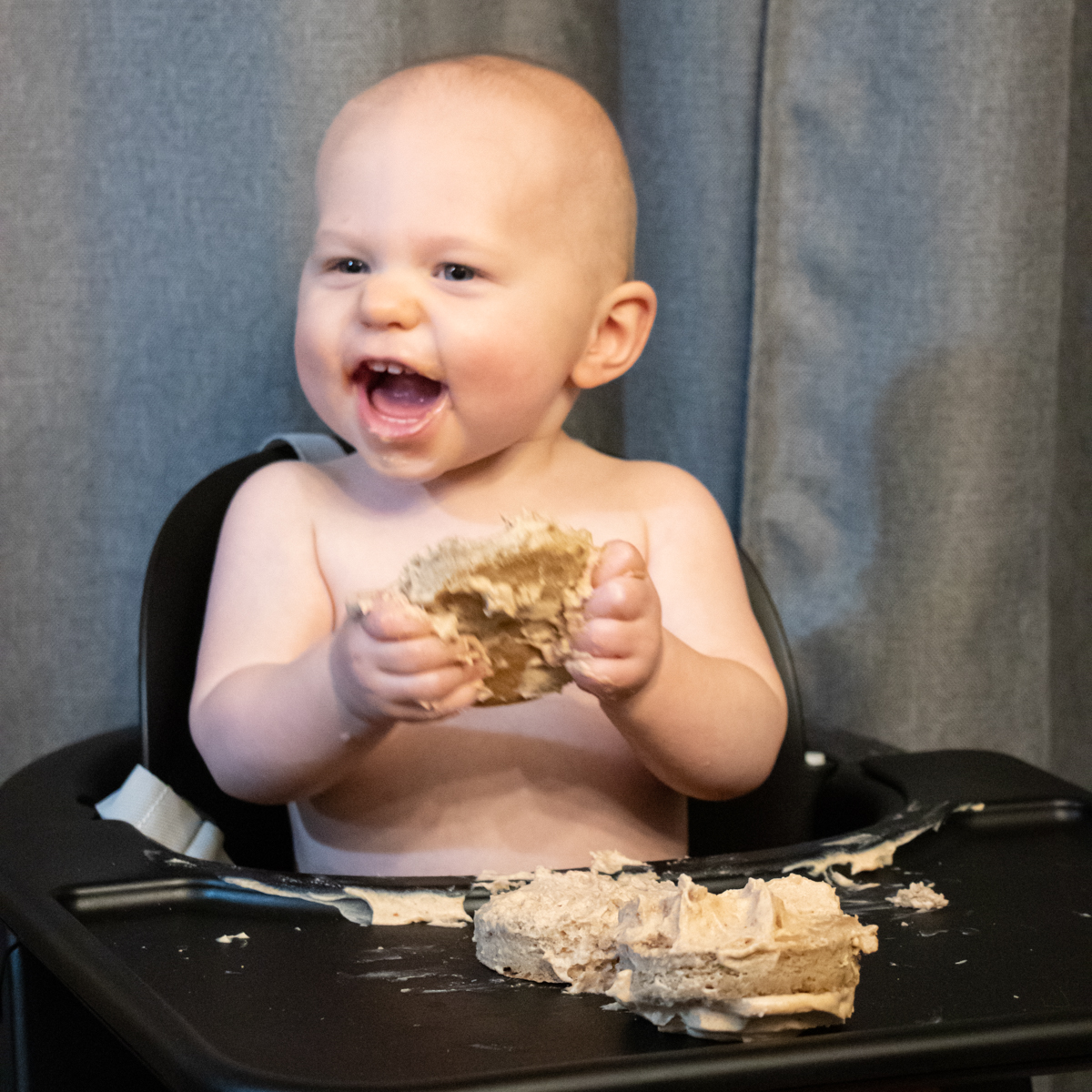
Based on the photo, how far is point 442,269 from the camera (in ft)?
2.28

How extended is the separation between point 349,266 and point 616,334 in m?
0.17

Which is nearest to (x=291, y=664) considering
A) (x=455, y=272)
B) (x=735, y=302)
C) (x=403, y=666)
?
(x=403, y=666)

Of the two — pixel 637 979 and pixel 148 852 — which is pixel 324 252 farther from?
pixel 637 979

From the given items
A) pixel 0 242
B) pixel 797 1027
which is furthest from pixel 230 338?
pixel 797 1027

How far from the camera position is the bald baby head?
708 millimetres

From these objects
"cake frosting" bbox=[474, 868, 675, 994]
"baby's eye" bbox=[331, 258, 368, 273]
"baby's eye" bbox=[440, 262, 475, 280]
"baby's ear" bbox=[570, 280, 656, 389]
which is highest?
"baby's eye" bbox=[331, 258, 368, 273]

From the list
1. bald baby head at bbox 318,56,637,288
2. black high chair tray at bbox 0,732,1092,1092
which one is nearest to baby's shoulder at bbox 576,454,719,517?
bald baby head at bbox 318,56,637,288

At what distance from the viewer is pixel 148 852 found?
60cm

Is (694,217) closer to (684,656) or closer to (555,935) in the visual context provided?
(684,656)

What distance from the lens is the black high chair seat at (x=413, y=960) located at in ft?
1.40

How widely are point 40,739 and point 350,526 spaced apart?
39cm

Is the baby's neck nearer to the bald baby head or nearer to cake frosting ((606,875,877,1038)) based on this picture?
the bald baby head

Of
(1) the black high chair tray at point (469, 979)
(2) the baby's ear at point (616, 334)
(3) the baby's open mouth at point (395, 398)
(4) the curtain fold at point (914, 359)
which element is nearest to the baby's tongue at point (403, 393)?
(3) the baby's open mouth at point (395, 398)

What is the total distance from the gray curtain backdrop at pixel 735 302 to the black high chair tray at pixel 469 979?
1.22 ft
